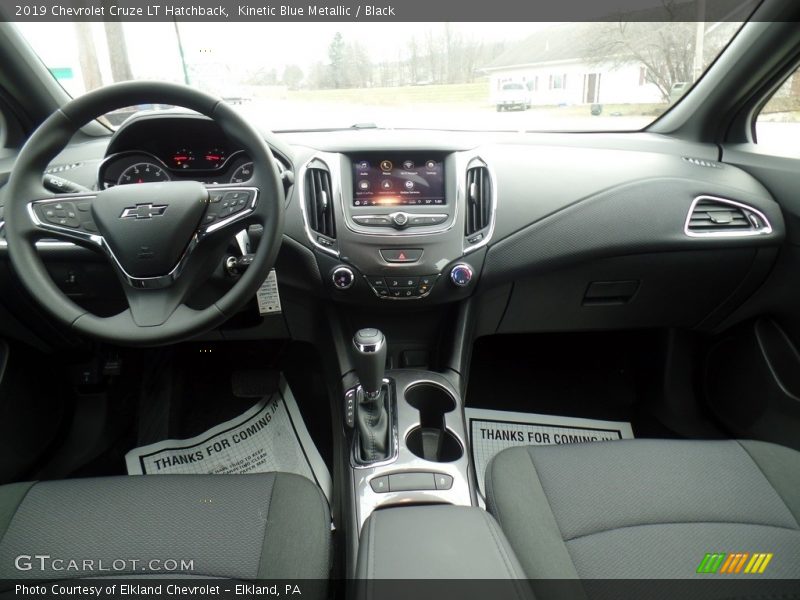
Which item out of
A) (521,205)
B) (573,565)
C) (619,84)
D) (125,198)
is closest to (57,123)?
(125,198)

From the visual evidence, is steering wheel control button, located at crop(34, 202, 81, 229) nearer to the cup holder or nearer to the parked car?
the cup holder

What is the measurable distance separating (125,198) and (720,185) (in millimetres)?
1581

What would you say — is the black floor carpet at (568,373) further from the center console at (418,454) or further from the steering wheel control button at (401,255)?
the steering wheel control button at (401,255)

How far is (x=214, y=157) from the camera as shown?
139 cm

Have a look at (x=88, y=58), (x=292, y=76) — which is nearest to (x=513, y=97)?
(x=292, y=76)

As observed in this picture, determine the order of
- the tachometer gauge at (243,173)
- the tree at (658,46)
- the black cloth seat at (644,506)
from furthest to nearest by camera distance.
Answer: the tree at (658,46)
the tachometer gauge at (243,173)
the black cloth seat at (644,506)

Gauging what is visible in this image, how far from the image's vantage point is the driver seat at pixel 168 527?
3.03 feet

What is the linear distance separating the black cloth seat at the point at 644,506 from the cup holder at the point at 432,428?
232 millimetres

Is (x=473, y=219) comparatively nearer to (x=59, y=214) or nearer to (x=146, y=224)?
(x=146, y=224)

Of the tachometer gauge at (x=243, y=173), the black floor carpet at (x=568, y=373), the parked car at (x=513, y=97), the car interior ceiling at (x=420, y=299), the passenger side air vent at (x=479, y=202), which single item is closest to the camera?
the car interior ceiling at (x=420, y=299)

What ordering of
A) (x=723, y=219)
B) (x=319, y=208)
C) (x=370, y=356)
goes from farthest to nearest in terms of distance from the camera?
(x=723, y=219) → (x=319, y=208) → (x=370, y=356)

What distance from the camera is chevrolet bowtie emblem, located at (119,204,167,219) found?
105 cm

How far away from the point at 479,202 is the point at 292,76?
69cm

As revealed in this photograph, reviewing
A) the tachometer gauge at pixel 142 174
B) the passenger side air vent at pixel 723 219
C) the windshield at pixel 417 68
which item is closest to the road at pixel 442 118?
the windshield at pixel 417 68
